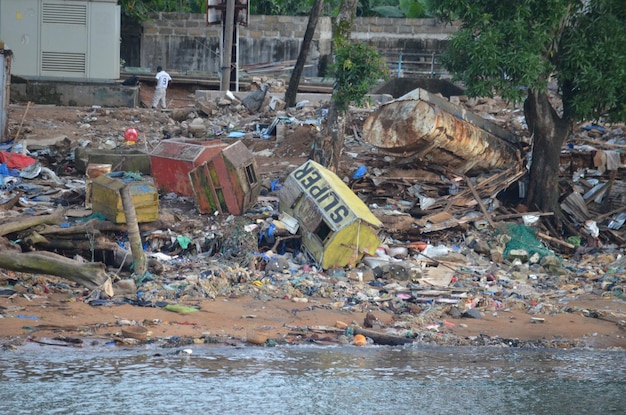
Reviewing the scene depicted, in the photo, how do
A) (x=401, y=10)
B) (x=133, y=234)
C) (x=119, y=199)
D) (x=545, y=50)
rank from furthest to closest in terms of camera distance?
(x=401, y=10) → (x=545, y=50) → (x=119, y=199) → (x=133, y=234)

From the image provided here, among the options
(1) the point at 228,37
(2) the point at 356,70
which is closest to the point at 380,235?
(2) the point at 356,70

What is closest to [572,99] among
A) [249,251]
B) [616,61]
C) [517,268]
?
[616,61]

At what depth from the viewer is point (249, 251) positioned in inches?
444

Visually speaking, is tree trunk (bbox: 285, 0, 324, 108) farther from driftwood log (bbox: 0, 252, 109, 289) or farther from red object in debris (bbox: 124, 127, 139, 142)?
driftwood log (bbox: 0, 252, 109, 289)

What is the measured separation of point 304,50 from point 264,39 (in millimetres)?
8790

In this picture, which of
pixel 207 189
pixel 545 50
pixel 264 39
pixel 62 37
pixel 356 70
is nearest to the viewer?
pixel 207 189

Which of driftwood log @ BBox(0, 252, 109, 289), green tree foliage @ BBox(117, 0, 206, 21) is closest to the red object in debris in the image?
driftwood log @ BBox(0, 252, 109, 289)

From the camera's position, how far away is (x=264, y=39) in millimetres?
28891

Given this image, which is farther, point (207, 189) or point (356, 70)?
point (356, 70)

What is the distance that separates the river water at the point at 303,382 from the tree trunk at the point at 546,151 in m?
5.86

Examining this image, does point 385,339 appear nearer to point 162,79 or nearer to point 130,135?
point 130,135

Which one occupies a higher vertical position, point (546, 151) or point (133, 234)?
point (546, 151)

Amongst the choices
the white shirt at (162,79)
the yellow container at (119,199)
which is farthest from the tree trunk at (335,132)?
the white shirt at (162,79)

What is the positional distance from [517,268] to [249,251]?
364 cm
